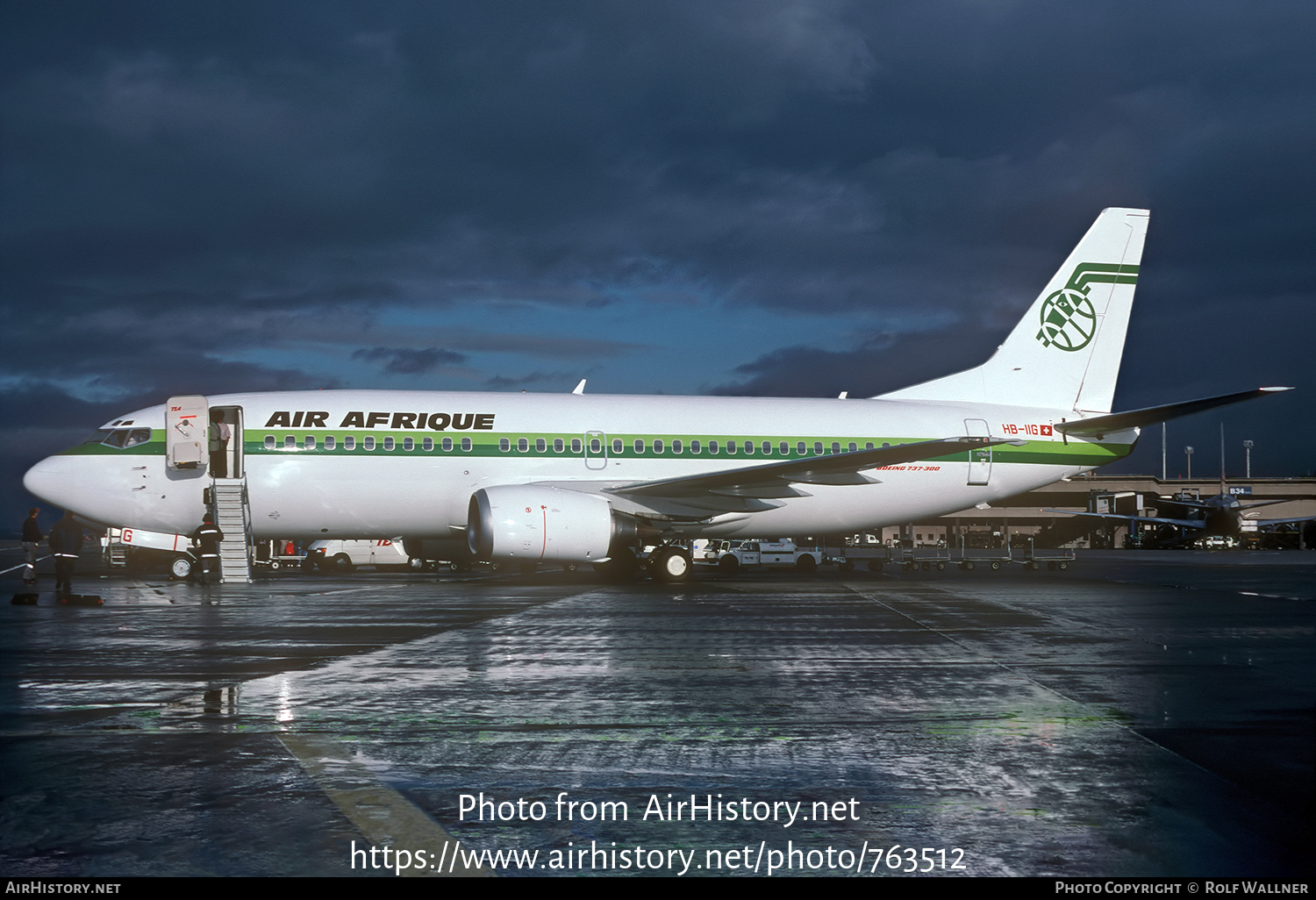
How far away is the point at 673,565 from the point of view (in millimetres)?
24328

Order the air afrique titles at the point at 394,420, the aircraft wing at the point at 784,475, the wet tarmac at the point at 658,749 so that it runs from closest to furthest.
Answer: the wet tarmac at the point at 658,749
the aircraft wing at the point at 784,475
the air afrique titles at the point at 394,420

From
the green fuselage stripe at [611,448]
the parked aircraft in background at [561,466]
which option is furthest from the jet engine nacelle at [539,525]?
the green fuselage stripe at [611,448]

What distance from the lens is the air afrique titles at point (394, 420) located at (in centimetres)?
2305

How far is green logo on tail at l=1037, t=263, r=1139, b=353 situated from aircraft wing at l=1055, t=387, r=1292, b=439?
90.9 inches

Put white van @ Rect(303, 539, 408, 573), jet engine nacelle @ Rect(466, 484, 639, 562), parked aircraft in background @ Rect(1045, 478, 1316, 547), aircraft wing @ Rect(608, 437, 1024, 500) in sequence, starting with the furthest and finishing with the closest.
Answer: parked aircraft in background @ Rect(1045, 478, 1316, 547)
white van @ Rect(303, 539, 408, 573)
aircraft wing @ Rect(608, 437, 1024, 500)
jet engine nacelle @ Rect(466, 484, 639, 562)

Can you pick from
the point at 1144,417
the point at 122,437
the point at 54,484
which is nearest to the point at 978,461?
the point at 1144,417

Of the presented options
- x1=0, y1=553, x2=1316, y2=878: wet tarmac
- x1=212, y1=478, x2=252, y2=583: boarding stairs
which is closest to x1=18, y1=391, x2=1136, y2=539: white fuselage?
x1=212, y1=478, x2=252, y2=583: boarding stairs

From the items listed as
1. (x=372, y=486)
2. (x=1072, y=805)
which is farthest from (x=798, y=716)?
(x=372, y=486)

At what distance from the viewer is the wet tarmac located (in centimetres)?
409

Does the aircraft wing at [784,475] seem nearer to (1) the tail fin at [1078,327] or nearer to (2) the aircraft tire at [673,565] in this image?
(2) the aircraft tire at [673,565]

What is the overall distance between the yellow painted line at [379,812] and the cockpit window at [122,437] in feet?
64.0

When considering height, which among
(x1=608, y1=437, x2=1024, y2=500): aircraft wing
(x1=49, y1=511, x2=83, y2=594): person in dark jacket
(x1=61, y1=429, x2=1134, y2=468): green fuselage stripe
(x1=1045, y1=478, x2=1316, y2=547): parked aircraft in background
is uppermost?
(x1=61, y1=429, x2=1134, y2=468): green fuselage stripe

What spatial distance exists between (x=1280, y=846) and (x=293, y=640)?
9.99 meters

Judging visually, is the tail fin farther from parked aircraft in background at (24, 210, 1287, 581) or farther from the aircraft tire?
the aircraft tire
